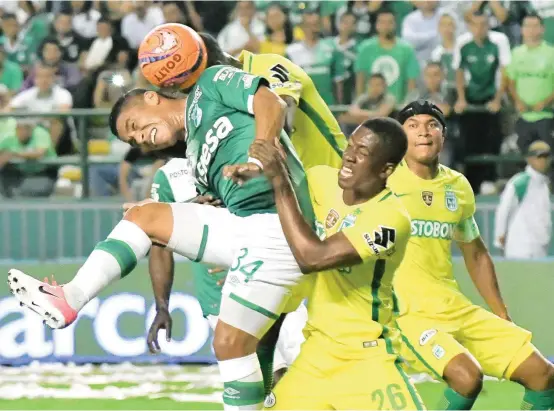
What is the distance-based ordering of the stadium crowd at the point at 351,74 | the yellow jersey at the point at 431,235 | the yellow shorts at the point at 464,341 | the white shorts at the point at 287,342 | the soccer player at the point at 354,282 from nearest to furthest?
the soccer player at the point at 354,282 < the yellow shorts at the point at 464,341 < the yellow jersey at the point at 431,235 < the white shorts at the point at 287,342 < the stadium crowd at the point at 351,74

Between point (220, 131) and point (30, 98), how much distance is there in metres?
8.33

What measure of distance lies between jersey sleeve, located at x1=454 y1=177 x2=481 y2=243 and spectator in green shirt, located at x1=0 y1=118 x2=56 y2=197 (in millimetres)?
6785

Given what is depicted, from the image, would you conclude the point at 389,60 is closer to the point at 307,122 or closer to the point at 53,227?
the point at 53,227

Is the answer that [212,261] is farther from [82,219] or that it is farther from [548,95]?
[548,95]

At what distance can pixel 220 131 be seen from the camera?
6.26 meters

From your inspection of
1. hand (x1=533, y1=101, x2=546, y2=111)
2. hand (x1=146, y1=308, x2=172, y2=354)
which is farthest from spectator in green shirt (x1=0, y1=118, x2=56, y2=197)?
hand (x1=146, y1=308, x2=172, y2=354)

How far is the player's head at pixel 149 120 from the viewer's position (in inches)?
259

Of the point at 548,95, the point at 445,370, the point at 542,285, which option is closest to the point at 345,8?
the point at 548,95

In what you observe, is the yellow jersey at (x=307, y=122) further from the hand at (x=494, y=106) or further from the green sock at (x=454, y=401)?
the hand at (x=494, y=106)

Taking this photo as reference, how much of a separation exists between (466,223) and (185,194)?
1.82m

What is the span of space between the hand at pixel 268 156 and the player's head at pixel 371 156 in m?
0.47

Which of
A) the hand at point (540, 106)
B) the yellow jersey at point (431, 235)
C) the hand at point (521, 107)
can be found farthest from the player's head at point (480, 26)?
the yellow jersey at point (431, 235)

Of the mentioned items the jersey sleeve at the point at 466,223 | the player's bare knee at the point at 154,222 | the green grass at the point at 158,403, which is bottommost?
the green grass at the point at 158,403

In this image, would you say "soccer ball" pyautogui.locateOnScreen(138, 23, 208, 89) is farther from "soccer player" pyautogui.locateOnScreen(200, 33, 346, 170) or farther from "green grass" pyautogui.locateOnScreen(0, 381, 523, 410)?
"green grass" pyautogui.locateOnScreen(0, 381, 523, 410)
